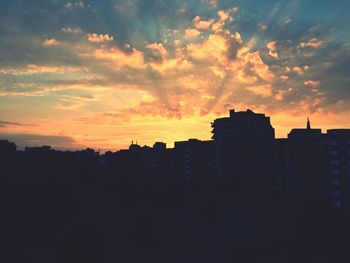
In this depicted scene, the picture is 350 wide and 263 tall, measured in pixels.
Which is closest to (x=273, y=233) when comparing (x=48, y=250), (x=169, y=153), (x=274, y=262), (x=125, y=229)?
(x=274, y=262)

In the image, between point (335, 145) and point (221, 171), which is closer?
point (335, 145)

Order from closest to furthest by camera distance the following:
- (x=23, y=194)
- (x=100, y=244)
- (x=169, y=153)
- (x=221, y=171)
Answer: (x=100, y=244) < (x=23, y=194) < (x=221, y=171) < (x=169, y=153)

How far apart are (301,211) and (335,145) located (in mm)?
14803

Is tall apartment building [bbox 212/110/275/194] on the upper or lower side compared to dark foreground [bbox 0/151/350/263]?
upper

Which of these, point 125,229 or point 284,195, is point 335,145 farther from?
point 125,229

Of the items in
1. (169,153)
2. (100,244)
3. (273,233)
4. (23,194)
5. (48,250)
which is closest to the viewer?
(48,250)

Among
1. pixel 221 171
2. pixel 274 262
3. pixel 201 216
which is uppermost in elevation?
pixel 221 171

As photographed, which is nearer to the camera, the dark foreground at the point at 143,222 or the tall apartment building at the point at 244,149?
the dark foreground at the point at 143,222

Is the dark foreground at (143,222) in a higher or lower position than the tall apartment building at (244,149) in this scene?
lower

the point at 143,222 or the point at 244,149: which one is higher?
the point at 244,149

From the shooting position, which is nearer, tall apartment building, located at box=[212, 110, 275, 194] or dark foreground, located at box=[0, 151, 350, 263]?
dark foreground, located at box=[0, 151, 350, 263]

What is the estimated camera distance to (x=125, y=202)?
6103cm

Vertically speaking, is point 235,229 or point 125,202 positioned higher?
point 125,202

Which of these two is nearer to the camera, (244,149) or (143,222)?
(143,222)
